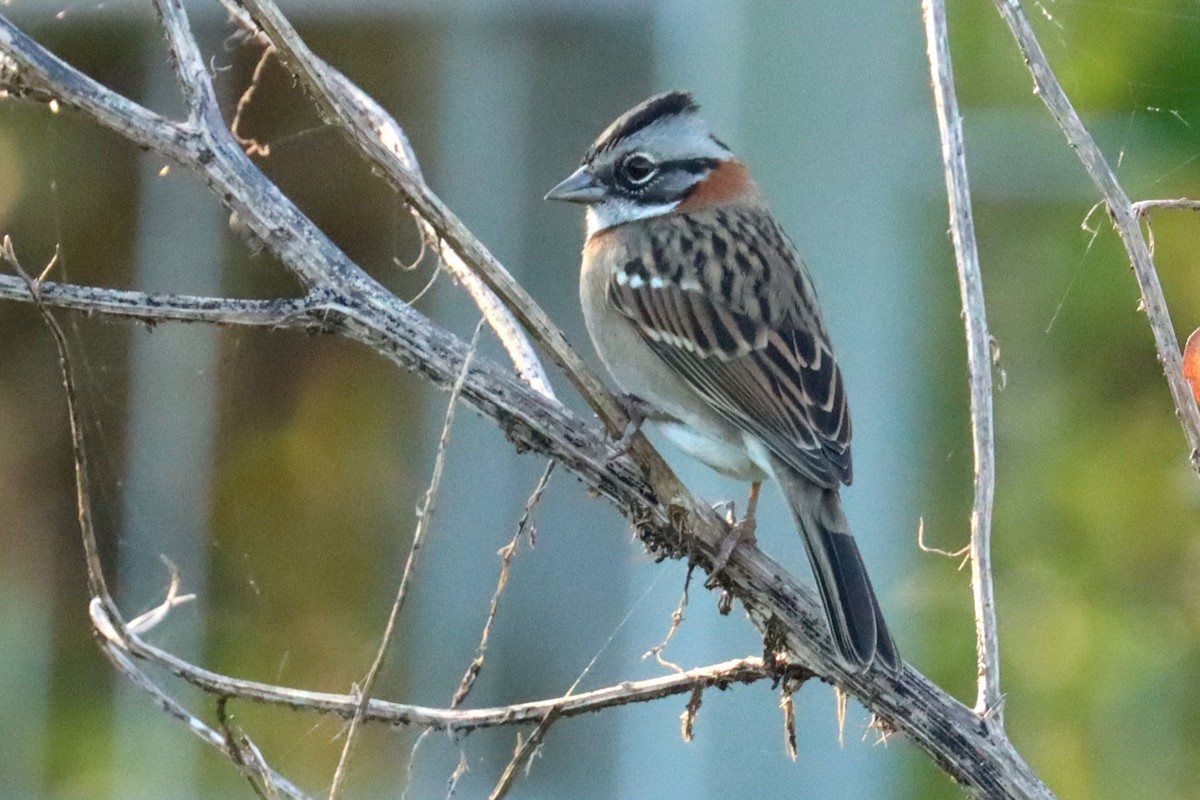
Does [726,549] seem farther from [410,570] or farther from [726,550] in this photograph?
[410,570]

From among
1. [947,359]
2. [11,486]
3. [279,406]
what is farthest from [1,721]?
[947,359]

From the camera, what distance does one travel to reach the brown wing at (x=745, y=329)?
6.66ft

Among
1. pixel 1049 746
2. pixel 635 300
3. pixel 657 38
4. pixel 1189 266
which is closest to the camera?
pixel 635 300

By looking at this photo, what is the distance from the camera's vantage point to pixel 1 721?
4488mm

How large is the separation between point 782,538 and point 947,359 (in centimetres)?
68

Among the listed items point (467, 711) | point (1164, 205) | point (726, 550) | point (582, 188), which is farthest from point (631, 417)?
point (582, 188)

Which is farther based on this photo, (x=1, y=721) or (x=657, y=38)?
(x=1, y=721)

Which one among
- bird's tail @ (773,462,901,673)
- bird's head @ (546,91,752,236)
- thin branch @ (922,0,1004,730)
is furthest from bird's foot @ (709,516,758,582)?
bird's head @ (546,91,752,236)

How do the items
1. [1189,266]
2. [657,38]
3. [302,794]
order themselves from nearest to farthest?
[302,794], [1189,266], [657,38]

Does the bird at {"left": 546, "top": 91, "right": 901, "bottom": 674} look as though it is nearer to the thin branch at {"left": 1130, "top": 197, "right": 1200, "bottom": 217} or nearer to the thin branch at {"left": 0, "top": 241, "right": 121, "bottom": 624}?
the thin branch at {"left": 1130, "top": 197, "right": 1200, "bottom": 217}

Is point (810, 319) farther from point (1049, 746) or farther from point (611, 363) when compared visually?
point (1049, 746)

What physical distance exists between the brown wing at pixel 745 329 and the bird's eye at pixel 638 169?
0.08m

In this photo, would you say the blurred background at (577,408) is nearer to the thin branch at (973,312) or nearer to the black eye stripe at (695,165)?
the black eye stripe at (695,165)

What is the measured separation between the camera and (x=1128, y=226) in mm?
1359
